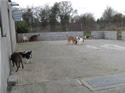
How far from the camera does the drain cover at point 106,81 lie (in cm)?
329

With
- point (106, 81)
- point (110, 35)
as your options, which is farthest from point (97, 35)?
point (106, 81)

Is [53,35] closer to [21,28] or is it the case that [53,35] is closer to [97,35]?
[21,28]

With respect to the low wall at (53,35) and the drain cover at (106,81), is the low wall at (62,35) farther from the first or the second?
the drain cover at (106,81)

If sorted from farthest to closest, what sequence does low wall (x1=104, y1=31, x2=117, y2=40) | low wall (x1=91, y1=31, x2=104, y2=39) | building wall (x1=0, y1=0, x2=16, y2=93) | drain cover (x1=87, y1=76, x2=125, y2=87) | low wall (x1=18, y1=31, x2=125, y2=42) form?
low wall (x1=91, y1=31, x2=104, y2=39) < low wall (x1=18, y1=31, x2=125, y2=42) < low wall (x1=104, y1=31, x2=117, y2=40) < drain cover (x1=87, y1=76, x2=125, y2=87) < building wall (x1=0, y1=0, x2=16, y2=93)

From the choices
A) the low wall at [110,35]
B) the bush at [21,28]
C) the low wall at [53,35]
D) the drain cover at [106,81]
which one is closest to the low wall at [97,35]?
the low wall at [110,35]

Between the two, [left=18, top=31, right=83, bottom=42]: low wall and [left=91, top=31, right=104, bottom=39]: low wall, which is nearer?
[left=18, top=31, right=83, bottom=42]: low wall

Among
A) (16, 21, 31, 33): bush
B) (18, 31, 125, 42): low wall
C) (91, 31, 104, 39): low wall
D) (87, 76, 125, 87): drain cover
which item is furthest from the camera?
(91, 31, 104, 39): low wall

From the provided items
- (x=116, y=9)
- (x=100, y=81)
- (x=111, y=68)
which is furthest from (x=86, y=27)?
(x=100, y=81)

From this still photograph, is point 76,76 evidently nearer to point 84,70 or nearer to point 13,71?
point 84,70

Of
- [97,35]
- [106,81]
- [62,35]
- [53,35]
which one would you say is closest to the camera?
[106,81]

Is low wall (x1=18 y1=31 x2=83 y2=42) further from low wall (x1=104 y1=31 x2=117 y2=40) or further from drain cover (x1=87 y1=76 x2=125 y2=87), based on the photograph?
drain cover (x1=87 y1=76 x2=125 y2=87)

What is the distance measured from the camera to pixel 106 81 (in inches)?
137

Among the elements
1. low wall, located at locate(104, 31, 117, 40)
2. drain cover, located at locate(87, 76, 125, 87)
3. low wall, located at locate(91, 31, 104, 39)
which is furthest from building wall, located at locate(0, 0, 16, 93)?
low wall, located at locate(91, 31, 104, 39)

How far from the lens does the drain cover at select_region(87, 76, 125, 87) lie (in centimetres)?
329
